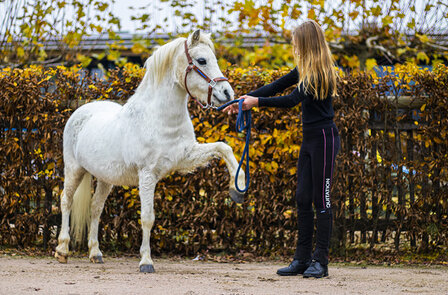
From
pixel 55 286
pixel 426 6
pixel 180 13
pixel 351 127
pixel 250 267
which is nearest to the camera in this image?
pixel 55 286

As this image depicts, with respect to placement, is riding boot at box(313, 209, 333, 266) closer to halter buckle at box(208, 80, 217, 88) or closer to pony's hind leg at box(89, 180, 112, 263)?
halter buckle at box(208, 80, 217, 88)

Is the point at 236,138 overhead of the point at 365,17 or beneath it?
beneath

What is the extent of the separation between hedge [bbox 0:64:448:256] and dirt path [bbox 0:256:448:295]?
1.66 feet

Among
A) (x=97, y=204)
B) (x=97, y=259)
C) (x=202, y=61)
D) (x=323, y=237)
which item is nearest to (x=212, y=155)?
(x=202, y=61)

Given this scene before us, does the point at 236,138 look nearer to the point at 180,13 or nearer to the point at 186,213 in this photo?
the point at 186,213

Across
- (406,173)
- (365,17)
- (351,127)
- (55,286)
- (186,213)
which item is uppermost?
(365,17)

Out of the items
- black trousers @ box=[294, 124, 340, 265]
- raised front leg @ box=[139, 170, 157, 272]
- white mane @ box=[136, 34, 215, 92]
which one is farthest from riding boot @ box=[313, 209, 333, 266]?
white mane @ box=[136, 34, 215, 92]

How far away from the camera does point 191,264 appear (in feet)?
19.3

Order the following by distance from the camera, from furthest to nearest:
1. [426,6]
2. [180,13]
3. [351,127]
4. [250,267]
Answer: [180,13] → [426,6] → [351,127] → [250,267]

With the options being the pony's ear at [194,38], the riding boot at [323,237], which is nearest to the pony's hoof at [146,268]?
the riding boot at [323,237]

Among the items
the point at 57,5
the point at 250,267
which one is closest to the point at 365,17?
the point at 57,5

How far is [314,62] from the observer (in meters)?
4.73

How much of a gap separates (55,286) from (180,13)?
853 cm

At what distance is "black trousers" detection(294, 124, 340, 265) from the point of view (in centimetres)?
486
